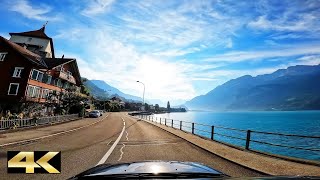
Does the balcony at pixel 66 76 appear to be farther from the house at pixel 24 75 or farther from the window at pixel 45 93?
the window at pixel 45 93

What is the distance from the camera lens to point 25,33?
273 ft

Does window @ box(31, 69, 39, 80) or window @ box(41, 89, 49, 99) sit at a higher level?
window @ box(31, 69, 39, 80)

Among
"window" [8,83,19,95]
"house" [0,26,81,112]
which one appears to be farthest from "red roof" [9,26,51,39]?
"window" [8,83,19,95]

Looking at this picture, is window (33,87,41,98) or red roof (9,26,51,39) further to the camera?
red roof (9,26,51,39)

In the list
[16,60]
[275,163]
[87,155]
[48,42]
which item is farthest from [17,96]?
[275,163]

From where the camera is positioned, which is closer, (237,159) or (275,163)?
(275,163)

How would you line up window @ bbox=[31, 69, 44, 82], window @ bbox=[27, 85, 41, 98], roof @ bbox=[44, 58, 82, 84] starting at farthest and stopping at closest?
roof @ bbox=[44, 58, 82, 84], window @ bbox=[31, 69, 44, 82], window @ bbox=[27, 85, 41, 98]

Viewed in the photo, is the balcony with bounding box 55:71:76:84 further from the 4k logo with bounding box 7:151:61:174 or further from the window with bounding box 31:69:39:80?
the 4k logo with bounding box 7:151:61:174

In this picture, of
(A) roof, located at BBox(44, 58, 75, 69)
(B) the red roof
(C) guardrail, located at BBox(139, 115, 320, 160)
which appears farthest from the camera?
(B) the red roof

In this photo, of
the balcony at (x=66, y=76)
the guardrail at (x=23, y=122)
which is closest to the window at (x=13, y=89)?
the balcony at (x=66, y=76)

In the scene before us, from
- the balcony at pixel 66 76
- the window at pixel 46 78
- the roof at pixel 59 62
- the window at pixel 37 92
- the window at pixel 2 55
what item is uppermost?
the roof at pixel 59 62

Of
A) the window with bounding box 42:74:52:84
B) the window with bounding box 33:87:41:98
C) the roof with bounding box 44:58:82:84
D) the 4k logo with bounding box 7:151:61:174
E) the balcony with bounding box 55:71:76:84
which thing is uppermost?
the roof with bounding box 44:58:82:84

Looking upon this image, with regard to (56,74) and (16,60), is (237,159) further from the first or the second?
(56,74)

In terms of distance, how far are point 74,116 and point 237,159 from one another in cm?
4859
